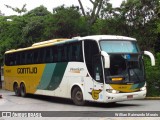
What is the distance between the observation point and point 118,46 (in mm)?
18250

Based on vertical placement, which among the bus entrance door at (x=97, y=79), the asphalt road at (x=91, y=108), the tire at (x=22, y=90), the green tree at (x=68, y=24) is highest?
the green tree at (x=68, y=24)

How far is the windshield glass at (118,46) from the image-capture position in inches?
706

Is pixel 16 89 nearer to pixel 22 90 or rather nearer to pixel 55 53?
pixel 22 90

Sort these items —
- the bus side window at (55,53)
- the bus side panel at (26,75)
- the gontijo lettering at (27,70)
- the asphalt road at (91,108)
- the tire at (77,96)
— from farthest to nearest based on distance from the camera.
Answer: the gontijo lettering at (27,70)
the bus side panel at (26,75)
the bus side window at (55,53)
the tire at (77,96)
the asphalt road at (91,108)

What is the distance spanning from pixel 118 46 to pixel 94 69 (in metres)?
1.53

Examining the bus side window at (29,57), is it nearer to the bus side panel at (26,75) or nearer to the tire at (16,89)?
the bus side panel at (26,75)

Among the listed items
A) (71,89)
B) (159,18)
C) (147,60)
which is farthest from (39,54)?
(159,18)

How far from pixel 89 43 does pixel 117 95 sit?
284cm

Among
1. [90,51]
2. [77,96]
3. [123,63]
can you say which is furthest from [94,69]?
[77,96]

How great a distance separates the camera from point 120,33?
3350 cm

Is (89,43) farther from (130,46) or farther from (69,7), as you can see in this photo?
(69,7)

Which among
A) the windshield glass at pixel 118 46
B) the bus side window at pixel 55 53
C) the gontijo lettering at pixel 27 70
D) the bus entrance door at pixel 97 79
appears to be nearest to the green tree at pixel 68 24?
the gontijo lettering at pixel 27 70

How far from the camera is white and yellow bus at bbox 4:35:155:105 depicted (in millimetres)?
17484

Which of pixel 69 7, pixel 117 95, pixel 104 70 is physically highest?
pixel 69 7
